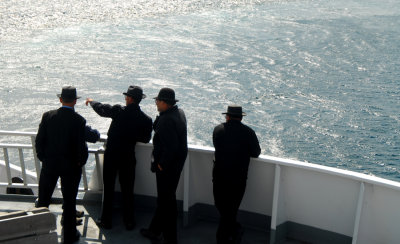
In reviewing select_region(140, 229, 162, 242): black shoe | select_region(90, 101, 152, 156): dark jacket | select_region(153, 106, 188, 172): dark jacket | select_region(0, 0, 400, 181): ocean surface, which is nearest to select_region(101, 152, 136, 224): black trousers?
select_region(90, 101, 152, 156): dark jacket

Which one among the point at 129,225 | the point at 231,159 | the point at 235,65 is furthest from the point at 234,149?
the point at 235,65

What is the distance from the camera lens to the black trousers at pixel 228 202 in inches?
213

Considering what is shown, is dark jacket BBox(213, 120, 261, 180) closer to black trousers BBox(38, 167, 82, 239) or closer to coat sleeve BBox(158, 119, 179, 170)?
coat sleeve BBox(158, 119, 179, 170)

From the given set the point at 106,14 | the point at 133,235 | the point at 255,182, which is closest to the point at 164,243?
the point at 133,235

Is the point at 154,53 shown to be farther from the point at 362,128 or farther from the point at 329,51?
the point at 362,128

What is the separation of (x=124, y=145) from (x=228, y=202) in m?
1.29

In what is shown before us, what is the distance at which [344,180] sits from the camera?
5.32 meters

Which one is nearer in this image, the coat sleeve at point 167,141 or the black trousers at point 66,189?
the coat sleeve at point 167,141

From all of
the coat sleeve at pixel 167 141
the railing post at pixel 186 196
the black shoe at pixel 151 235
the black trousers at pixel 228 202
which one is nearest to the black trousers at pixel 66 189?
the black shoe at pixel 151 235

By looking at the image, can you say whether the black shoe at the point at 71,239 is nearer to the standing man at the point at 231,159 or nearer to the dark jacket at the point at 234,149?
the standing man at the point at 231,159

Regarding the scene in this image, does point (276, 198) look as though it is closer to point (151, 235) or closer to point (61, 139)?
point (151, 235)

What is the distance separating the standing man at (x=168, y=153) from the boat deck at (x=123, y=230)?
1.16ft

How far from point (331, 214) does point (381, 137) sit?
40.5 feet

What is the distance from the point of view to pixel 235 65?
23.1m
